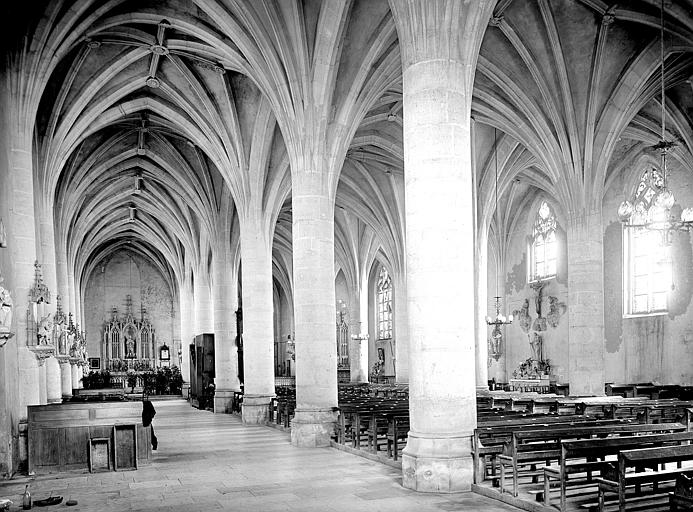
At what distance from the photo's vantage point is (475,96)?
2214 centimetres

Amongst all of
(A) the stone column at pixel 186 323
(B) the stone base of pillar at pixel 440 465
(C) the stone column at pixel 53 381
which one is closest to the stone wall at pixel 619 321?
(B) the stone base of pillar at pixel 440 465

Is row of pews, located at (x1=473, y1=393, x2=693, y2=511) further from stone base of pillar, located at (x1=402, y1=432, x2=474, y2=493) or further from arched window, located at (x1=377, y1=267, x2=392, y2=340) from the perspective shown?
arched window, located at (x1=377, y1=267, x2=392, y2=340)

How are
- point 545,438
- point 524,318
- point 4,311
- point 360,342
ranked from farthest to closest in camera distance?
point 360,342, point 524,318, point 545,438, point 4,311

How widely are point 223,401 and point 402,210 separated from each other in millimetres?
11837

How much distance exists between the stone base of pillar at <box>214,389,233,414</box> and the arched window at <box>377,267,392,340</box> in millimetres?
19622

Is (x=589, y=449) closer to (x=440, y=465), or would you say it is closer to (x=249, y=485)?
(x=440, y=465)

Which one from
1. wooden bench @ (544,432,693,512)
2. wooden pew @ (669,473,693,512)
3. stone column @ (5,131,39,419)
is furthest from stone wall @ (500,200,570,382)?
wooden pew @ (669,473,693,512)

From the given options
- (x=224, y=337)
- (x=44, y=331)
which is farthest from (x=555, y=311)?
(x=44, y=331)

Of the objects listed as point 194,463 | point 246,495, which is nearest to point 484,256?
point 194,463

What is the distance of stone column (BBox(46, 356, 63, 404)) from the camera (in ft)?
74.5

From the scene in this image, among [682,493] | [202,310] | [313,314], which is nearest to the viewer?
[682,493]

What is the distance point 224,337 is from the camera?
1158 inches

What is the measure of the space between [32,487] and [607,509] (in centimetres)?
938

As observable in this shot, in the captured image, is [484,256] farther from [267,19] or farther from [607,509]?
[607,509]
